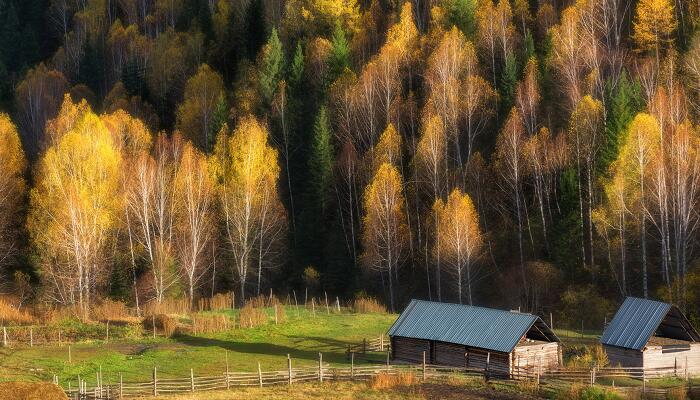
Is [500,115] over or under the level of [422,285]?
over

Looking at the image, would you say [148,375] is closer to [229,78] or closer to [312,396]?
[312,396]

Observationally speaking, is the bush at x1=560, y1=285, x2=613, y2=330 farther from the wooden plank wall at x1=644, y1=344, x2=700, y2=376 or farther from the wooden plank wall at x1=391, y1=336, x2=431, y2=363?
the wooden plank wall at x1=391, y1=336, x2=431, y2=363

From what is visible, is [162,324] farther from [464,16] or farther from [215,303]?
[464,16]

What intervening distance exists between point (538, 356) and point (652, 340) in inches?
227

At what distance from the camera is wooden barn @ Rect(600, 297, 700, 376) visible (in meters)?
50.4

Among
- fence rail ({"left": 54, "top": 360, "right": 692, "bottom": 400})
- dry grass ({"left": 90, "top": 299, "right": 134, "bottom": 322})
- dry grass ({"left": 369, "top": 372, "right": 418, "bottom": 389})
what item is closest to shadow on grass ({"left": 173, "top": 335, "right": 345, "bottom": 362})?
fence rail ({"left": 54, "top": 360, "right": 692, "bottom": 400})

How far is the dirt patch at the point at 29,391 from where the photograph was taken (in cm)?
3759

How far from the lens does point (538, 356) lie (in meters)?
50.7

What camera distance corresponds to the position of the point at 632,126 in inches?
2625

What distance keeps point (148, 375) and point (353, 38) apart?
53.1 m

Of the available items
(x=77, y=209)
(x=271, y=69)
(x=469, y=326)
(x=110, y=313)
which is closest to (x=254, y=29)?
(x=271, y=69)

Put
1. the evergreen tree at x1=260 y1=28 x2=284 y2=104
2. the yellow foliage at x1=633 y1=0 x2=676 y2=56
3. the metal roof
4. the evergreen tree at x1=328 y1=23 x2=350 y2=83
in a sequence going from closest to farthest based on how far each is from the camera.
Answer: the metal roof < the yellow foliage at x1=633 y1=0 x2=676 y2=56 < the evergreen tree at x1=328 y1=23 x2=350 y2=83 < the evergreen tree at x1=260 y1=28 x2=284 y2=104

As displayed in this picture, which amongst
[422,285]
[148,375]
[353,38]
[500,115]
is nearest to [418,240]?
[422,285]

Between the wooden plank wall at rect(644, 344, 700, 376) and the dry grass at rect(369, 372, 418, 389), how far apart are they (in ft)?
38.3
